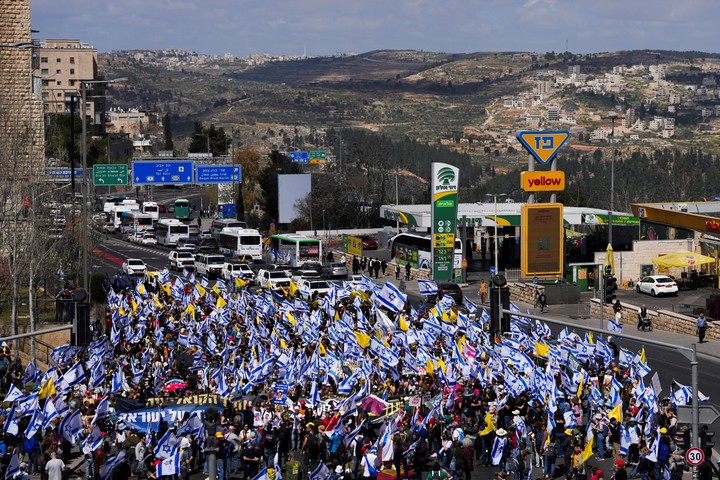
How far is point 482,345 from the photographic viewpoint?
32906mm

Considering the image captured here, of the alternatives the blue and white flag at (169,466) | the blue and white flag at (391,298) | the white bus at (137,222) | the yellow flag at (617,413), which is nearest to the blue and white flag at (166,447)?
the blue and white flag at (169,466)

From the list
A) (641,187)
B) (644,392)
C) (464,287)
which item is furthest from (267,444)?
(641,187)

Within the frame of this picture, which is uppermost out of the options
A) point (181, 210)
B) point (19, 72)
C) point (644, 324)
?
point (19, 72)

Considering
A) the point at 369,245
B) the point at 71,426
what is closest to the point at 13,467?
the point at 71,426

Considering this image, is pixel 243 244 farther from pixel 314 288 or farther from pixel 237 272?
pixel 314 288

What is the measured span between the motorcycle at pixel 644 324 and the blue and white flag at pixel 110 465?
88.3 ft

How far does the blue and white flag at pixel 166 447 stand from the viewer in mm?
23141

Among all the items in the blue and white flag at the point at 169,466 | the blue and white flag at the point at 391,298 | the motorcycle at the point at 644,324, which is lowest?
the motorcycle at the point at 644,324

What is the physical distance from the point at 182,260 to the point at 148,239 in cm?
1891

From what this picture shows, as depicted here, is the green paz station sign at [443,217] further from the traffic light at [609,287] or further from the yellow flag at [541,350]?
the yellow flag at [541,350]

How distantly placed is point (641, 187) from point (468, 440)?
108 metres

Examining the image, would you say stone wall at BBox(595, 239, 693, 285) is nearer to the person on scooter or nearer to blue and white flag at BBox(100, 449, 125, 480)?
the person on scooter

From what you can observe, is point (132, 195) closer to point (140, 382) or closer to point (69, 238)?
point (69, 238)

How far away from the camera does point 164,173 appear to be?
95438mm
